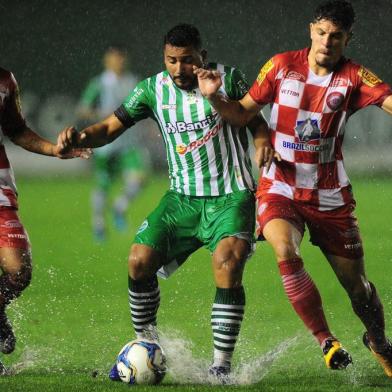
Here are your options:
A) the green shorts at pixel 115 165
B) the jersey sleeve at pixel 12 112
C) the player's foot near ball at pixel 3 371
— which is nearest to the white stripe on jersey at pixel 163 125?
the jersey sleeve at pixel 12 112

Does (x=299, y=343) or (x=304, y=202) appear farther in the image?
(x=299, y=343)

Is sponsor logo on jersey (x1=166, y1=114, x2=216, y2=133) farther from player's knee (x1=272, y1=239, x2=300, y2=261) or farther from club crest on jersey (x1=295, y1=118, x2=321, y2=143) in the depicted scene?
player's knee (x1=272, y1=239, x2=300, y2=261)

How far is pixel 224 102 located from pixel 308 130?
0.47 m

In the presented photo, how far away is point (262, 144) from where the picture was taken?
6.08 m

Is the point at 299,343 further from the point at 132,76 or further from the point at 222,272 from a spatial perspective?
the point at 132,76

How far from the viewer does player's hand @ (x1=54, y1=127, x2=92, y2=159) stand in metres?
6.23

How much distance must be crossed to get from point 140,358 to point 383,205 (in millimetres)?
10761

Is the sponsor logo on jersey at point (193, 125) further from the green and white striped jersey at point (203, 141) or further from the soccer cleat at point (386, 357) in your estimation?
the soccer cleat at point (386, 357)

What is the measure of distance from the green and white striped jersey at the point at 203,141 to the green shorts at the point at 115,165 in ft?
26.2

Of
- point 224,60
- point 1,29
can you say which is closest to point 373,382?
point 224,60

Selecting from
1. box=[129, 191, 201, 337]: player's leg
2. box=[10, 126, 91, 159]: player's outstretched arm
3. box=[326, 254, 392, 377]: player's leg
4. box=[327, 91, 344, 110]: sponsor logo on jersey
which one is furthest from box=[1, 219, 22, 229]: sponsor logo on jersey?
box=[327, 91, 344, 110]: sponsor logo on jersey

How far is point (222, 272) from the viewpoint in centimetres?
603

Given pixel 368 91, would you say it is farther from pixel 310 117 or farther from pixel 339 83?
pixel 310 117

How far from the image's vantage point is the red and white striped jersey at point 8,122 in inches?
254
